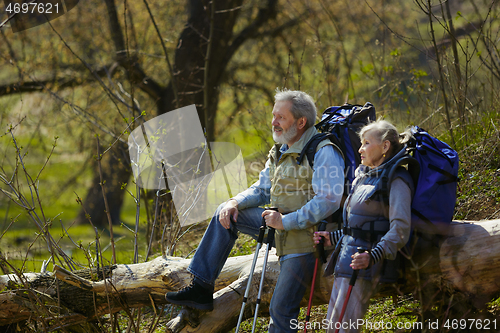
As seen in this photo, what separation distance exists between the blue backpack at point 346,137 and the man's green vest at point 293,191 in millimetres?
51

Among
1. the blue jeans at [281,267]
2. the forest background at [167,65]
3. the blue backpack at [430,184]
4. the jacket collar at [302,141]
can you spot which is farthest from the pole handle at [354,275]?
the forest background at [167,65]

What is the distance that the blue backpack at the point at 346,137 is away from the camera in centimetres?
305

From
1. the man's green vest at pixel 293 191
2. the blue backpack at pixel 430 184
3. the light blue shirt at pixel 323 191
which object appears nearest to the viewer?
the blue backpack at pixel 430 184

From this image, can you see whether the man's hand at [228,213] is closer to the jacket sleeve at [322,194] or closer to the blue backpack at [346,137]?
the jacket sleeve at [322,194]

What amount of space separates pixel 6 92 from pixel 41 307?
7001 mm

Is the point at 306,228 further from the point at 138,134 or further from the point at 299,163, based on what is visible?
the point at 138,134

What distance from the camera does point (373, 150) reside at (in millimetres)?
2748

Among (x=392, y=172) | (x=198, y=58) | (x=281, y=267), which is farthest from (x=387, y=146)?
(x=198, y=58)

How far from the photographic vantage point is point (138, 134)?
21.3 feet

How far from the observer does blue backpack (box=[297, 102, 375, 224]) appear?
3051 millimetres

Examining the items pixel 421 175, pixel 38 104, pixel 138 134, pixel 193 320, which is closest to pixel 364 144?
pixel 421 175

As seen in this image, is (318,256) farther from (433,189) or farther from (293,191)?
(433,189)

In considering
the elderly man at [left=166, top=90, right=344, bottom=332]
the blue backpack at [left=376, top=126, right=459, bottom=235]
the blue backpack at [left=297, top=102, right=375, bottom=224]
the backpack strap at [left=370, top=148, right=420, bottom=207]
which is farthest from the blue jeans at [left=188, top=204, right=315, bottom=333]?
the blue backpack at [left=376, top=126, right=459, bottom=235]

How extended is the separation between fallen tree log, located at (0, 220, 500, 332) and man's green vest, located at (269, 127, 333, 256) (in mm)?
354
